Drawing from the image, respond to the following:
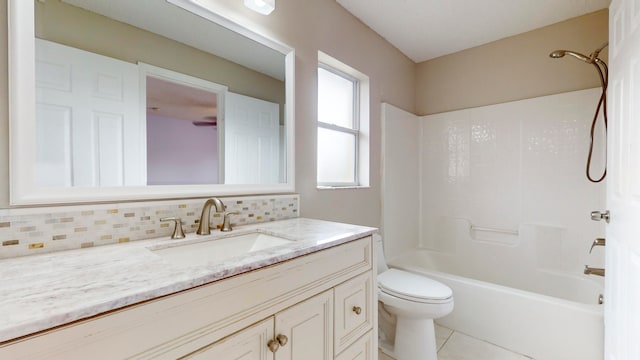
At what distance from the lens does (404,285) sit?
1.71 meters

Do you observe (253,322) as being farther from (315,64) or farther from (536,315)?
(536,315)

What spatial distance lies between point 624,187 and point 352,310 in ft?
3.84

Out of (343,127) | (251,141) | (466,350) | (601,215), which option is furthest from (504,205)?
(251,141)

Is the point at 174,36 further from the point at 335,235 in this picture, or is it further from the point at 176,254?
the point at 335,235

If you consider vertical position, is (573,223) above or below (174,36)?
below

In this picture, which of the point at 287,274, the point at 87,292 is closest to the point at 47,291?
the point at 87,292

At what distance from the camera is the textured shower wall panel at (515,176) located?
2.08 meters

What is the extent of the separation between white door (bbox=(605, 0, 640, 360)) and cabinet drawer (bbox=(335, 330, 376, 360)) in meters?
0.88

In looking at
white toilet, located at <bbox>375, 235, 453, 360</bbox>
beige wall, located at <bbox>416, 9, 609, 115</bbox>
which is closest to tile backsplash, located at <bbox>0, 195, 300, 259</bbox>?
white toilet, located at <bbox>375, 235, 453, 360</bbox>

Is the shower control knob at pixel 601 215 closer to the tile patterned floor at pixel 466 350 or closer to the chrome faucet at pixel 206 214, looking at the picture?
the tile patterned floor at pixel 466 350

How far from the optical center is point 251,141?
1424mm

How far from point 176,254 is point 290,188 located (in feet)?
2.27

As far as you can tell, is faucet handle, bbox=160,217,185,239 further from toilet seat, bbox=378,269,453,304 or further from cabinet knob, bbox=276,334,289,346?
toilet seat, bbox=378,269,453,304

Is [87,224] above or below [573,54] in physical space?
below
